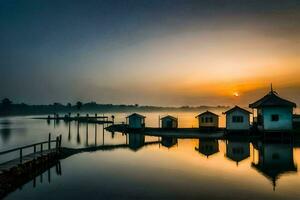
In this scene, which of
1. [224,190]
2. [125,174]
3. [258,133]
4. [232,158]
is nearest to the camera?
[224,190]

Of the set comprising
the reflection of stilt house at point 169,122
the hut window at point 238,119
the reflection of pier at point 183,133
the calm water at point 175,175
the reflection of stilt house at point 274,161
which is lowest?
the calm water at point 175,175

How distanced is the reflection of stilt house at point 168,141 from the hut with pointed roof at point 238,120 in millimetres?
9853

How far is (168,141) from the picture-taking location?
50719mm

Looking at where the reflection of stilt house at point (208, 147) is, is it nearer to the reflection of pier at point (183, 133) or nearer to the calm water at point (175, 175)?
the calm water at point (175, 175)

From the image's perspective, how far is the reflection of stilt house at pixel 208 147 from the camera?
3840cm

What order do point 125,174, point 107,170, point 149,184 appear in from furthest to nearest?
point 107,170, point 125,174, point 149,184

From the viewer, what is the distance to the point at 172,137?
55.4 meters

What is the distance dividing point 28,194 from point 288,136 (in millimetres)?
41637

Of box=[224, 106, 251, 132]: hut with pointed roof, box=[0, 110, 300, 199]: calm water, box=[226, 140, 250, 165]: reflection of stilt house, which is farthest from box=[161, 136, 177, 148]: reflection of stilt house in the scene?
box=[224, 106, 251, 132]: hut with pointed roof

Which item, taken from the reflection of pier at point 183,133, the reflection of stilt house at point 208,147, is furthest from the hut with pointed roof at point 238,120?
the reflection of stilt house at point 208,147

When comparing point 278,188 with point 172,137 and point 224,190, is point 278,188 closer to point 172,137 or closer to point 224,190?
point 224,190

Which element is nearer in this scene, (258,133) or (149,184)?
(149,184)

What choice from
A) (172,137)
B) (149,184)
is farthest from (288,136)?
(149,184)

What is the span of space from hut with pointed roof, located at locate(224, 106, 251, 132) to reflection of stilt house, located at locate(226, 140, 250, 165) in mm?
4862
